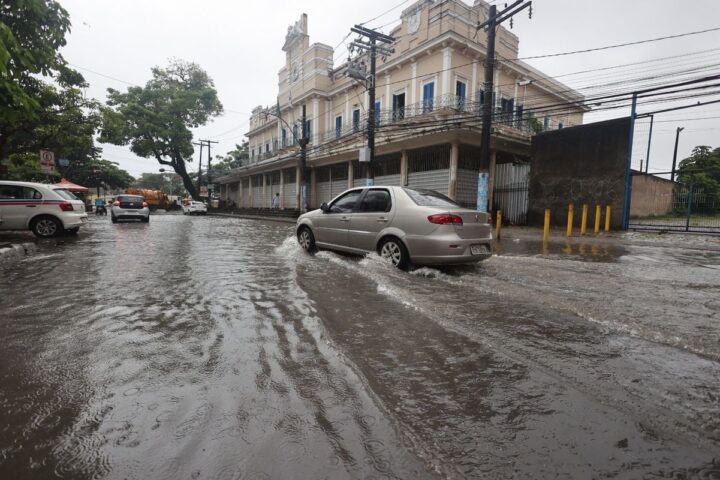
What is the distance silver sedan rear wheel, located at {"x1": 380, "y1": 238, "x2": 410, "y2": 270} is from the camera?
21.0 ft

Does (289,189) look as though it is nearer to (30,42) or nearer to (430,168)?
(430,168)

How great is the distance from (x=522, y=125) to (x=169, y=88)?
36.4 meters

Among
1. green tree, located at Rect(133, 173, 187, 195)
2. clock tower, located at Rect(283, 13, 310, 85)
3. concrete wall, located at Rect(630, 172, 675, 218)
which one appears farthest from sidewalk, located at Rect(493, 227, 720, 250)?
green tree, located at Rect(133, 173, 187, 195)

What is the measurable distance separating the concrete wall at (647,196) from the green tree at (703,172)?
0.92m

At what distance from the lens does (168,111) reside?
130 ft

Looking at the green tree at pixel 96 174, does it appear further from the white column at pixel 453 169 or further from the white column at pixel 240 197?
the white column at pixel 453 169

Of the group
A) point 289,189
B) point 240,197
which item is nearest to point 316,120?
point 289,189

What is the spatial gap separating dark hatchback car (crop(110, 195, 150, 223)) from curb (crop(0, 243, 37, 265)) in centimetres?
1177

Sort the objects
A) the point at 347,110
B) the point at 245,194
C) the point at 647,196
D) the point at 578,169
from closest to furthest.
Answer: the point at 578,169, the point at 647,196, the point at 347,110, the point at 245,194

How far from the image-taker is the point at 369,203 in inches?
286

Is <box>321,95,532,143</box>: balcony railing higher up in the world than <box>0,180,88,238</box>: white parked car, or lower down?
higher up

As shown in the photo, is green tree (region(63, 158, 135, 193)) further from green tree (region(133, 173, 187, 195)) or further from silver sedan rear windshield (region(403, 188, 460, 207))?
silver sedan rear windshield (region(403, 188, 460, 207))

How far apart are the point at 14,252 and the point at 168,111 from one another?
36.8m

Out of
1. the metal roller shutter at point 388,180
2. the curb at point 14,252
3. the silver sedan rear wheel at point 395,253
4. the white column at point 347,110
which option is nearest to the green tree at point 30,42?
the curb at point 14,252
